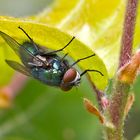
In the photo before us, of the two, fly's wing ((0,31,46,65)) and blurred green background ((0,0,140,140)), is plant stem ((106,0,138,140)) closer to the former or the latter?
fly's wing ((0,31,46,65))

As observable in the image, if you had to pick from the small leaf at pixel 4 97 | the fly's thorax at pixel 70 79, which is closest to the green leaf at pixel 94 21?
the fly's thorax at pixel 70 79

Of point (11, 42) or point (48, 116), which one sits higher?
point (11, 42)

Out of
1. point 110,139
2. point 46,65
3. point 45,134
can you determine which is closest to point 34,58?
point 46,65

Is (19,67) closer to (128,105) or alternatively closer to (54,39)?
(54,39)

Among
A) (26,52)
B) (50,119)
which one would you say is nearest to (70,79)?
(26,52)

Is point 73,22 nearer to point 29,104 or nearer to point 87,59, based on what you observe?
point 87,59

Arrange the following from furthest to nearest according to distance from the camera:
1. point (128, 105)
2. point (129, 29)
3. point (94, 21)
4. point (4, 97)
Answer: point (4, 97)
point (94, 21)
point (128, 105)
point (129, 29)

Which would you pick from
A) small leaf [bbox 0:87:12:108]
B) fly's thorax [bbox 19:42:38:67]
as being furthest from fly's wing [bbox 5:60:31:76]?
small leaf [bbox 0:87:12:108]
